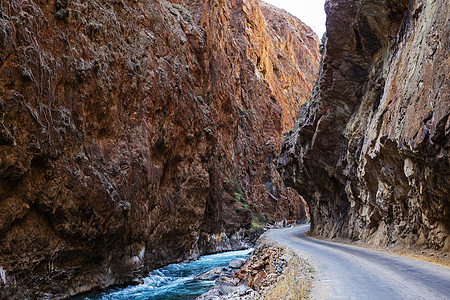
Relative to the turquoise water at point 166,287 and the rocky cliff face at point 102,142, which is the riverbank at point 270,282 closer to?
the turquoise water at point 166,287

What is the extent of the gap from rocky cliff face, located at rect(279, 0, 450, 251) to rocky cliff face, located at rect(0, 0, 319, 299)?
12.0 metres

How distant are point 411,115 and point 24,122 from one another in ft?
52.1

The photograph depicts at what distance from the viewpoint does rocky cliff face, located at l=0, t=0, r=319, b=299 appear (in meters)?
11.9

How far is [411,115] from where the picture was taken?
14273 millimetres

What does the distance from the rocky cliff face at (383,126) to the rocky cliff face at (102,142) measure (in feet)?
39.4

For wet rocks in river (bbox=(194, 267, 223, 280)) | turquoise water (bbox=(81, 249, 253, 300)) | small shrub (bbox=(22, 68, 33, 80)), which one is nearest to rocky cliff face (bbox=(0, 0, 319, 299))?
small shrub (bbox=(22, 68, 33, 80))

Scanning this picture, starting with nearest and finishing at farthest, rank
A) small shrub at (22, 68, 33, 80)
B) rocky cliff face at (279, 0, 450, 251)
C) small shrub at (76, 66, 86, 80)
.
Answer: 1. small shrub at (22, 68, 33, 80)
2. rocky cliff face at (279, 0, 450, 251)
3. small shrub at (76, 66, 86, 80)

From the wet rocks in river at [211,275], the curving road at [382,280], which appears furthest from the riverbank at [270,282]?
the wet rocks in river at [211,275]

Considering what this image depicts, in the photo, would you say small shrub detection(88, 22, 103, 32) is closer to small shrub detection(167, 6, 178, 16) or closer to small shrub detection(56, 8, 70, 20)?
small shrub detection(56, 8, 70, 20)

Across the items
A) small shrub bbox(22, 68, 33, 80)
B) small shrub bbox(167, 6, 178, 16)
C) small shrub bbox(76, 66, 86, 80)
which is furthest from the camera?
small shrub bbox(167, 6, 178, 16)

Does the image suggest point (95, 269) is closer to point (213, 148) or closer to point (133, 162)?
point (133, 162)

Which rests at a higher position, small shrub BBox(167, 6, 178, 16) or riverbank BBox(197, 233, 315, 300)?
small shrub BBox(167, 6, 178, 16)

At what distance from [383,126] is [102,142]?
15916 millimetres

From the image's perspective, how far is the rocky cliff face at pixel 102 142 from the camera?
39.1 ft
